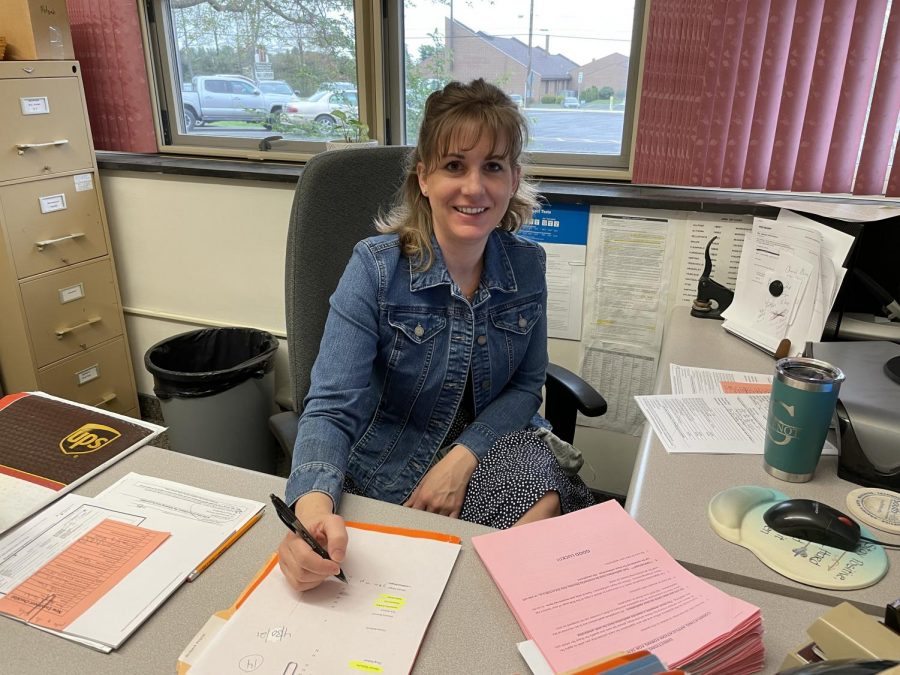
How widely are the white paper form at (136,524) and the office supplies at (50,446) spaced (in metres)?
0.04

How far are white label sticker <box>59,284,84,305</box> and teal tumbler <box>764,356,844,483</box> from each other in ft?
7.58

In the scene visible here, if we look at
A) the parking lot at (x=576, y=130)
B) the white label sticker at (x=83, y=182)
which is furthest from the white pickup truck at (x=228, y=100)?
the parking lot at (x=576, y=130)

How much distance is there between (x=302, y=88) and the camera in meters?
2.35

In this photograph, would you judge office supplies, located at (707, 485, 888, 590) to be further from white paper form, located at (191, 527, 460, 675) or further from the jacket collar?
the jacket collar

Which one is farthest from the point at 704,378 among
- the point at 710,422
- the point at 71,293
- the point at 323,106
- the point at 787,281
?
the point at 71,293

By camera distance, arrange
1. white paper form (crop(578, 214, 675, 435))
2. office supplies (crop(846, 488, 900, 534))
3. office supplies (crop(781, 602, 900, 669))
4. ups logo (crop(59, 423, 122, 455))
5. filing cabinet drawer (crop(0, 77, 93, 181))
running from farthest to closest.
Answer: filing cabinet drawer (crop(0, 77, 93, 181)), white paper form (crop(578, 214, 675, 435)), ups logo (crop(59, 423, 122, 455)), office supplies (crop(846, 488, 900, 534)), office supplies (crop(781, 602, 900, 669))

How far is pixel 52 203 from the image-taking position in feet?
7.38

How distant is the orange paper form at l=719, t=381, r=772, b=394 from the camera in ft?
4.04

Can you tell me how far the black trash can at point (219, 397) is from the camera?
215 centimetres

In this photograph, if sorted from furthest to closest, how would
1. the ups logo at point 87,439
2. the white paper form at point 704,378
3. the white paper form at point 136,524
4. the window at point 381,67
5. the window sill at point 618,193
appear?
the window at point 381,67 < the window sill at point 618,193 < the white paper form at point 704,378 < the ups logo at point 87,439 < the white paper form at point 136,524

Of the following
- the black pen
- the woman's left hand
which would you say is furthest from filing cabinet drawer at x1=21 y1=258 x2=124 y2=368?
the black pen

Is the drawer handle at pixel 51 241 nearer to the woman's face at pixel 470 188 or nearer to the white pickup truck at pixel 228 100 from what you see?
the white pickup truck at pixel 228 100

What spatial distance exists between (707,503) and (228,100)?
2.29m

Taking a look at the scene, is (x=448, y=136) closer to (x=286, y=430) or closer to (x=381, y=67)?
(x=286, y=430)
